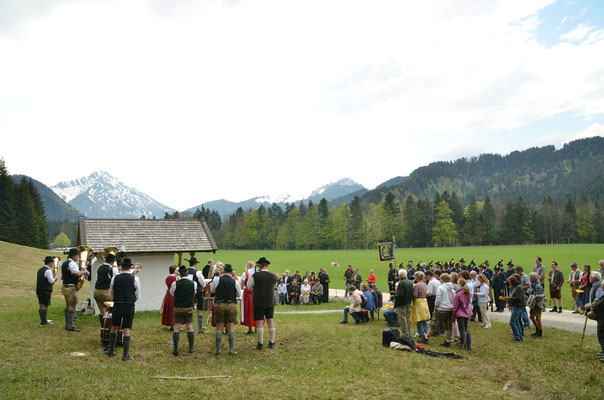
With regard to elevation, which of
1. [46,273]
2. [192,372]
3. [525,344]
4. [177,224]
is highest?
[177,224]

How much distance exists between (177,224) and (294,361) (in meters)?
12.6

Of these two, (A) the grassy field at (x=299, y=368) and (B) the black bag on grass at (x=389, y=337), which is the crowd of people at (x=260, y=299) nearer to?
(A) the grassy field at (x=299, y=368)

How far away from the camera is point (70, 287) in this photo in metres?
10.9

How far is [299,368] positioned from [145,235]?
39.9 ft

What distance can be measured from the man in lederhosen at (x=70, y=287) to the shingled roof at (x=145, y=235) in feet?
15.8

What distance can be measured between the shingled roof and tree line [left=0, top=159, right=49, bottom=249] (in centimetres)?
4382

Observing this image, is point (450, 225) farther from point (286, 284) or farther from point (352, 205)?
point (286, 284)

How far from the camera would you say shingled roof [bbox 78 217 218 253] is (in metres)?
16.4

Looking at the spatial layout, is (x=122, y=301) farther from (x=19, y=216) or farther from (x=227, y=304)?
(x=19, y=216)

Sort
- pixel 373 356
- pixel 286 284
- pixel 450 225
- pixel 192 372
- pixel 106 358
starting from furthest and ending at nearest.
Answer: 1. pixel 450 225
2. pixel 286 284
3. pixel 373 356
4. pixel 106 358
5. pixel 192 372

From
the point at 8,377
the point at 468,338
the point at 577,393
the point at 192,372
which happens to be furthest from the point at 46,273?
the point at 577,393

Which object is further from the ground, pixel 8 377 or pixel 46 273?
pixel 46 273

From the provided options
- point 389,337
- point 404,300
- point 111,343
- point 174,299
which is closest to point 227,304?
point 174,299

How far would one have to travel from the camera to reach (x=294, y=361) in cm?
830
